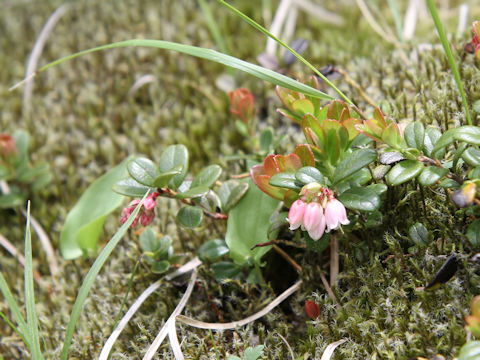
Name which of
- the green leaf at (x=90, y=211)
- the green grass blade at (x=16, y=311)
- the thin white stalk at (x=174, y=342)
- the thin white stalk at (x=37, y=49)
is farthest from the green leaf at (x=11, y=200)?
the thin white stalk at (x=174, y=342)

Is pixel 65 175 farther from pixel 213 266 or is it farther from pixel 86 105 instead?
pixel 213 266

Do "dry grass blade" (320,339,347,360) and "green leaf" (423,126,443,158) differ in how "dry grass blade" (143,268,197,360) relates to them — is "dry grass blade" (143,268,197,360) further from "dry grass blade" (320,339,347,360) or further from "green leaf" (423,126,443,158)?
"green leaf" (423,126,443,158)

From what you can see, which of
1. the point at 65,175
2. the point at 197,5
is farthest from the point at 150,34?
the point at 65,175

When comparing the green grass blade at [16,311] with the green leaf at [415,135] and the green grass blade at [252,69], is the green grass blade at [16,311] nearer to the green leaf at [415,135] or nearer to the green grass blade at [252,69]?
the green grass blade at [252,69]

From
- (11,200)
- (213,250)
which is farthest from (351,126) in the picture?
(11,200)

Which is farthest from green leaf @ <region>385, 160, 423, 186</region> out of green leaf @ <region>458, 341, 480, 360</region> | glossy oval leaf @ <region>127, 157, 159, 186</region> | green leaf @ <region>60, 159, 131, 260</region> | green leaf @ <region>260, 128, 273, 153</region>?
green leaf @ <region>60, 159, 131, 260</region>

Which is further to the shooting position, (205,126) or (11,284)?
(205,126)

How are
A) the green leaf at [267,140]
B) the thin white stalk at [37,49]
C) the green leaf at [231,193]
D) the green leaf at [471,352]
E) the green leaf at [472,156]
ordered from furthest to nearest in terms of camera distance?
the thin white stalk at [37,49] < the green leaf at [267,140] < the green leaf at [231,193] < the green leaf at [472,156] < the green leaf at [471,352]
